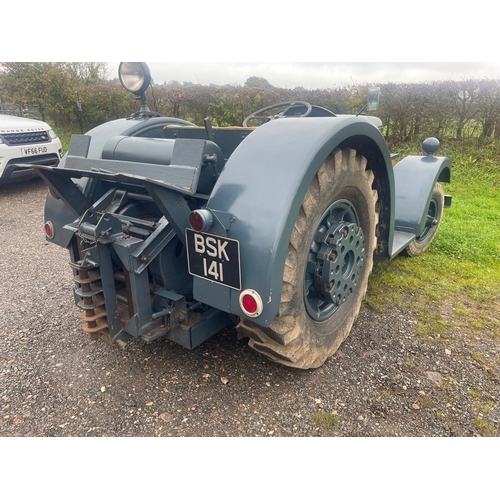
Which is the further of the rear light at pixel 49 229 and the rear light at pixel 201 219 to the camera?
→ the rear light at pixel 49 229

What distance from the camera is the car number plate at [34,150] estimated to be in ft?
23.2

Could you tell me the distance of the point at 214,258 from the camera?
6.39 ft

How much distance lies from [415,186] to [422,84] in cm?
662

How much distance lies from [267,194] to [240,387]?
1.27 m

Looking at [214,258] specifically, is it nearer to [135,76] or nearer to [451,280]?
[135,76]

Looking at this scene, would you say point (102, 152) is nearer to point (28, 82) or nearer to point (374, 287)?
point (374, 287)

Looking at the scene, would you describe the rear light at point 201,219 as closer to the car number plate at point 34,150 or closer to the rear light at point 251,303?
the rear light at point 251,303

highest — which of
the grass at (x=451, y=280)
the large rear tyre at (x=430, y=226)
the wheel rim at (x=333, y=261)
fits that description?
the wheel rim at (x=333, y=261)

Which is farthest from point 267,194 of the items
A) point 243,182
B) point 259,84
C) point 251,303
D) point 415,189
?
point 259,84

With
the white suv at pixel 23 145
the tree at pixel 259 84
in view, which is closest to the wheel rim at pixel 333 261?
the white suv at pixel 23 145

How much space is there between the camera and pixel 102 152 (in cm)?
285

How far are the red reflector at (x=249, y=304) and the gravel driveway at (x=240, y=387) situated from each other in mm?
753

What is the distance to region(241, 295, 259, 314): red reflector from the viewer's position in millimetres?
1876

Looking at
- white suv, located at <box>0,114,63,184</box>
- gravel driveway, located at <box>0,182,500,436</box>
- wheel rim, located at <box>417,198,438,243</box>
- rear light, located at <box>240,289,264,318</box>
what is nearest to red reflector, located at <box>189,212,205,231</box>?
rear light, located at <box>240,289,264,318</box>
